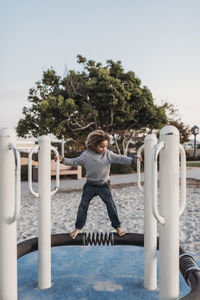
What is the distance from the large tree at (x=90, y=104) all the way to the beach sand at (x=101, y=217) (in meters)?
5.15

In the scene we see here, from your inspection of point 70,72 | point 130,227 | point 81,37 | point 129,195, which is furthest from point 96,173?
point 70,72

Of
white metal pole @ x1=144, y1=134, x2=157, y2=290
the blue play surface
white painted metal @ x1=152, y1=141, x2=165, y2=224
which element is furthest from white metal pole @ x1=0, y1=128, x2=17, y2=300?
white metal pole @ x1=144, y1=134, x2=157, y2=290

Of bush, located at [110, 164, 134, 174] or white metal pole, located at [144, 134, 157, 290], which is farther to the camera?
bush, located at [110, 164, 134, 174]

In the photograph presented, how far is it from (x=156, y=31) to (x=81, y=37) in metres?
2.39

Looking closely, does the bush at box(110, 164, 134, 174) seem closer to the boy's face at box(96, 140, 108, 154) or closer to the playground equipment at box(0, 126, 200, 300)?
the boy's face at box(96, 140, 108, 154)

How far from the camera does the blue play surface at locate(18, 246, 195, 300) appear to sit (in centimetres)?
256

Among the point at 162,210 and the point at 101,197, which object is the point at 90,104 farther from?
the point at 162,210

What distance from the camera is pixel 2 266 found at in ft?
6.68

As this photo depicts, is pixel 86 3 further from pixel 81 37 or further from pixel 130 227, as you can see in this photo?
pixel 130 227

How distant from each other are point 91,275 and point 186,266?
3.39ft

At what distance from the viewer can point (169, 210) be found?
1887mm

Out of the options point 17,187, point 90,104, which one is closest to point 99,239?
point 17,187

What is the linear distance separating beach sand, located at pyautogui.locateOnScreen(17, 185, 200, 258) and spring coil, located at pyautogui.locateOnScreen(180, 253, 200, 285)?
133cm

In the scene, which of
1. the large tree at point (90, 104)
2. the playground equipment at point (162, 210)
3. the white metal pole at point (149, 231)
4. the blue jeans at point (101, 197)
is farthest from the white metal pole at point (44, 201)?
the large tree at point (90, 104)
